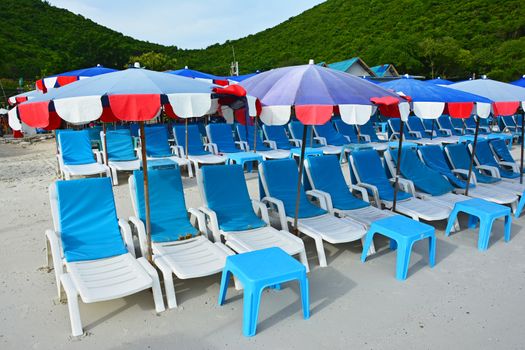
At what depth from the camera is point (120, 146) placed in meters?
7.95

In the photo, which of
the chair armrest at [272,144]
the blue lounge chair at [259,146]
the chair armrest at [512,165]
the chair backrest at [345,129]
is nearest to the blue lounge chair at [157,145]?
the blue lounge chair at [259,146]

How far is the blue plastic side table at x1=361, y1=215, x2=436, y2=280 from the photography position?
3578 millimetres

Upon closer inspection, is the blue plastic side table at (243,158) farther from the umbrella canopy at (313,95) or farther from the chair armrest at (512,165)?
the chair armrest at (512,165)

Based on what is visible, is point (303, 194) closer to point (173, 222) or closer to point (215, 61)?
point (173, 222)

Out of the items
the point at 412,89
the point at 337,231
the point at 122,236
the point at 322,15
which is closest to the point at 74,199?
the point at 122,236

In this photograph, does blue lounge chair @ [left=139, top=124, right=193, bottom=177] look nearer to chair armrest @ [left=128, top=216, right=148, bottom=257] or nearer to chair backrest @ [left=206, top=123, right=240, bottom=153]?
chair backrest @ [left=206, top=123, right=240, bottom=153]

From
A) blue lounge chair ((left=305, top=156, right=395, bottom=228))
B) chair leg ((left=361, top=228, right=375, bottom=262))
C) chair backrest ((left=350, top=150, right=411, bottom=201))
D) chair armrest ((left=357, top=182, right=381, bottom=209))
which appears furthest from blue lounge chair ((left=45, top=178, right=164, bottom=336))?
chair backrest ((left=350, top=150, right=411, bottom=201))

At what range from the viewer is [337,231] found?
406 centimetres

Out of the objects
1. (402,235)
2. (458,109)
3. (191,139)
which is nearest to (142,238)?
(402,235)

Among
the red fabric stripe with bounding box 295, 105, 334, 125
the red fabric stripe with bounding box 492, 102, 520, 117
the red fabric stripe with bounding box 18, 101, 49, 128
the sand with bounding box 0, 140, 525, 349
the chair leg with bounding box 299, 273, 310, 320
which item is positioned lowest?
the sand with bounding box 0, 140, 525, 349

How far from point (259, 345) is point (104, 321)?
1245mm

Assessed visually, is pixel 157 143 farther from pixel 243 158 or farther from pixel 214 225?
pixel 214 225

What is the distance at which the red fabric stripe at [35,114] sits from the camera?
8.89 feet

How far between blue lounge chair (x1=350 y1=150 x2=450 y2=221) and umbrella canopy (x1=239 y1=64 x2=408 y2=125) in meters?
1.83
